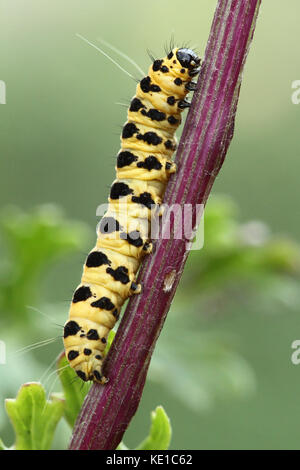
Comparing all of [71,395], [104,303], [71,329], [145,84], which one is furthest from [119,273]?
[145,84]

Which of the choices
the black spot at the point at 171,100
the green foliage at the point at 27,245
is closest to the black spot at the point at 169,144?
the black spot at the point at 171,100

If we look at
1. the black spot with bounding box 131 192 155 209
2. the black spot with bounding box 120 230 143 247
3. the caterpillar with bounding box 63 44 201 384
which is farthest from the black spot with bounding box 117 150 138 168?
the black spot with bounding box 120 230 143 247

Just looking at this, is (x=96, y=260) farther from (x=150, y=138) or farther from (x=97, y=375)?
(x=97, y=375)

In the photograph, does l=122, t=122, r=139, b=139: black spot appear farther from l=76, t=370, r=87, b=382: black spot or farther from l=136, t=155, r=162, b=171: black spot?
l=76, t=370, r=87, b=382: black spot

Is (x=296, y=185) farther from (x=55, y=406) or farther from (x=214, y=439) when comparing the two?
(x=55, y=406)
